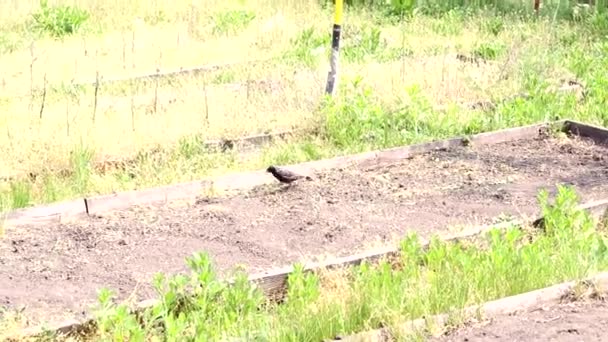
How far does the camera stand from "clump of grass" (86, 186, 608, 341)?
409 cm

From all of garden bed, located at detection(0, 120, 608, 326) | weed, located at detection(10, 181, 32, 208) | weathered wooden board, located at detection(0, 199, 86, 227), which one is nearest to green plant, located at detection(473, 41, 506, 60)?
garden bed, located at detection(0, 120, 608, 326)

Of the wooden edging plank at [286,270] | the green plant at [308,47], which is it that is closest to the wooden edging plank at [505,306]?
the wooden edging plank at [286,270]

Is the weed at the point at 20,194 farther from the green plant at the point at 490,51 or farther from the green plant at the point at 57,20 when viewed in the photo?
the green plant at the point at 57,20

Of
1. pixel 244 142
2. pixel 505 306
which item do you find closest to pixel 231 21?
pixel 244 142

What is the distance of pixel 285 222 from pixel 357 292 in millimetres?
1438

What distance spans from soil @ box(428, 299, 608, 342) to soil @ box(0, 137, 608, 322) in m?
1.22

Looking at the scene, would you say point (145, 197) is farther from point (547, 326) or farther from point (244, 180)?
point (547, 326)

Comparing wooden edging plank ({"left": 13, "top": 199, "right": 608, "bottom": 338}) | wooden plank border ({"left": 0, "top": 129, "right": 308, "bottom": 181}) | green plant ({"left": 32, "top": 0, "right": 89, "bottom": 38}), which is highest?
wooden edging plank ({"left": 13, "top": 199, "right": 608, "bottom": 338})

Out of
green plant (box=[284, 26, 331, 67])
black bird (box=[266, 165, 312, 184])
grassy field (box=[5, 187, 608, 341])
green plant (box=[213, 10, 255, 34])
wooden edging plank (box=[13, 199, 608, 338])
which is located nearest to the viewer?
grassy field (box=[5, 187, 608, 341])

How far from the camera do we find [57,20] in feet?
37.2

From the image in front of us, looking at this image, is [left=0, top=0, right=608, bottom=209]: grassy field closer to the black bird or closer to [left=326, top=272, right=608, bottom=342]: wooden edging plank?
the black bird

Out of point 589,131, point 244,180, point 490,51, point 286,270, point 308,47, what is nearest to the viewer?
point 286,270

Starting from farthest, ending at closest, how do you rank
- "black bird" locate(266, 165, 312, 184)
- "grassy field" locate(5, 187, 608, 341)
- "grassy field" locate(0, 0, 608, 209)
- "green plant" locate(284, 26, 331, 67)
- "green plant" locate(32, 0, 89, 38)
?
1. "green plant" locate(32, 0, 89, 38)
2. "green plant" locate(284, 26, 331, 67)
3. "grassy field" locate(0, 0, 608, 209)
4. "black bird" locate(266, 165, 312, 184)
5. "grassy field" locate(5, 187, 608, 341)

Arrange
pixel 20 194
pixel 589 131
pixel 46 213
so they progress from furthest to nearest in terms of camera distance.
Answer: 1. pixel 589 131
2. pixel 20 194
3. pixel 46 213
